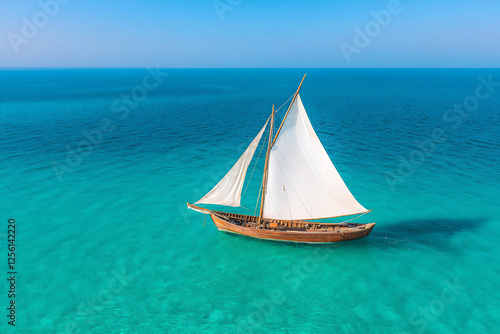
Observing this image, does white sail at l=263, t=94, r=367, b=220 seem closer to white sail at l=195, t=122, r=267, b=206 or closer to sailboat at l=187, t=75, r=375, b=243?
sailboat at l=187, t=75, r=375, b=243

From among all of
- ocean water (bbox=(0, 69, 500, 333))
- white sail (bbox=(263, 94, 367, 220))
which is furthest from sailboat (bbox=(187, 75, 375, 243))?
ocean water (bbox=(0, 69, 500, 333))

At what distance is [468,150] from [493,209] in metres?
22.3

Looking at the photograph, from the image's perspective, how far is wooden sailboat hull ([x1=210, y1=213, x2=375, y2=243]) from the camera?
2562 cm

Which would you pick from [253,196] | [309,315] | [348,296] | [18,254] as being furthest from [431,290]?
[18,254]

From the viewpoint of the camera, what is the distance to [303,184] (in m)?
27.2

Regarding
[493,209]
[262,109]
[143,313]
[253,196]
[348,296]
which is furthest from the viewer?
[262,109]

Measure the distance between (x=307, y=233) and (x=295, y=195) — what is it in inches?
147

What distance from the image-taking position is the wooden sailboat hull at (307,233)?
2562 centimetres

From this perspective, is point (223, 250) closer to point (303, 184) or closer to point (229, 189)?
point (229, 189)

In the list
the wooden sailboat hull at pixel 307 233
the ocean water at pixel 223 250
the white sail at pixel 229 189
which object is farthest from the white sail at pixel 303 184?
the ocean water at pixel 223 250

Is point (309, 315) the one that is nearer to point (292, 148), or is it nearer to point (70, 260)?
point (292, 148)

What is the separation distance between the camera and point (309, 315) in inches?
778

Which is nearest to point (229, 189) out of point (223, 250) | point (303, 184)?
point (223, 250)

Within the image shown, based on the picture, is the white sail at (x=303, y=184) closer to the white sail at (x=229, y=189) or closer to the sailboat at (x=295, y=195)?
the sailboat at (x=295, y=195)
